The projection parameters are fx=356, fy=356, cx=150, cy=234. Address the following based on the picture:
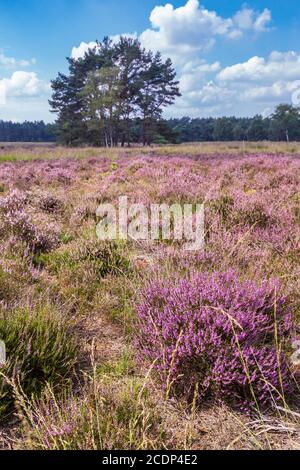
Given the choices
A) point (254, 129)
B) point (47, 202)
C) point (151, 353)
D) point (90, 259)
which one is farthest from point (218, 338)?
point (254, 129)

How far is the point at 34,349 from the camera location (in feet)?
7.10

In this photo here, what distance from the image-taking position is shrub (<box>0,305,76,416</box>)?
6.47 ft

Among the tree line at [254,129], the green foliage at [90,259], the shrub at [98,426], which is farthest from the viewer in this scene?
the tree line at [254,129]

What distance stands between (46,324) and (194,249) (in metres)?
1.75

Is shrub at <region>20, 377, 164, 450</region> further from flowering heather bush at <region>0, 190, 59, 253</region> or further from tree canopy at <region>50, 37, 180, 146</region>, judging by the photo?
tree canopy at <region>50, 37, 180, 146</region>

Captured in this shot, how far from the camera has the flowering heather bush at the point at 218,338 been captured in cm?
193

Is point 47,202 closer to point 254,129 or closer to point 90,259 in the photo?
point 90,259

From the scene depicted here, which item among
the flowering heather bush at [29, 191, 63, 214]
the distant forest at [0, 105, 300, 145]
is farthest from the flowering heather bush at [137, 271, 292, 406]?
the distant forest at [0, 105, 300, 145]

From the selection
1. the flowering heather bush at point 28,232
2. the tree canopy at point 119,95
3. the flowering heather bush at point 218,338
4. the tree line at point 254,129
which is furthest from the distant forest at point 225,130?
the flowering heather bush at point 218,338

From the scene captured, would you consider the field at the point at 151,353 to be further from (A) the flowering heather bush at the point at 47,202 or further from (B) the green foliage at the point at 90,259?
(A) the flowering heather bush at the point at 47,202

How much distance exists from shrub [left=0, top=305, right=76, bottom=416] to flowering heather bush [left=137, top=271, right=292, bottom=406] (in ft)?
1.62

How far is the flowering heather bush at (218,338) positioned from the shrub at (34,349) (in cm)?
49
